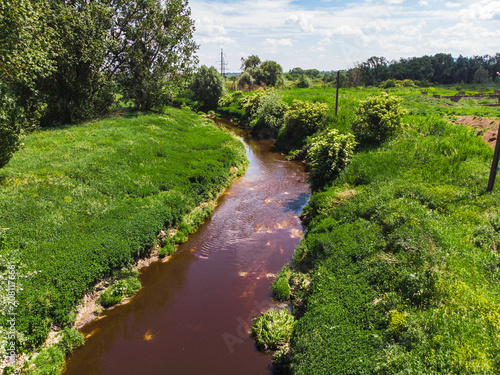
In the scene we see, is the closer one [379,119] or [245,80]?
[379,119]

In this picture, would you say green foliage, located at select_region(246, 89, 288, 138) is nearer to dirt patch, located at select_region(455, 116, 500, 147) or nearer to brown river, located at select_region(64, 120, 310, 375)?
dirt patch, located at select_region(455, 116, 500, 147)

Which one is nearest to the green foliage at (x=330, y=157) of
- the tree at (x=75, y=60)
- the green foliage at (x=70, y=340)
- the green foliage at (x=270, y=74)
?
the green foliage at (x=70, y=340)

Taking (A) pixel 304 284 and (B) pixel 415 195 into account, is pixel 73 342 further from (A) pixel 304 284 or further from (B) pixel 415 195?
(B) pixel 415 195

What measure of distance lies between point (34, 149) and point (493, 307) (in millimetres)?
31268

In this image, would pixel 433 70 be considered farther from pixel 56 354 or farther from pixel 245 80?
pixel 56 354

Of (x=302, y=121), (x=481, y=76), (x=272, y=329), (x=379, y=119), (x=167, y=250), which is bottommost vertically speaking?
(x=272, y=329)

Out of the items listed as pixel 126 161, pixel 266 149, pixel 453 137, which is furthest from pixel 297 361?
pixel 266 149

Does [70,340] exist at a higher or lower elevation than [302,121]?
lower

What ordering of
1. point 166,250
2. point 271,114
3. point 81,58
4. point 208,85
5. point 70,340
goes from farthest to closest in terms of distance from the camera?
point 208,85 → point 271,114 → point 81,58 → point 166,250 → point 70,340

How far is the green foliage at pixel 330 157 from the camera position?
83.6 ft

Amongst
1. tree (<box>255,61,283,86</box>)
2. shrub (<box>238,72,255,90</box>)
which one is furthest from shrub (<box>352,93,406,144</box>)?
shrub (<box>238,72,255,90</box>)

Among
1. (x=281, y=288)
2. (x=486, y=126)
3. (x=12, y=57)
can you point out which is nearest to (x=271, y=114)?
(x=486, y=126)

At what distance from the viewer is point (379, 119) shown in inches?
1145

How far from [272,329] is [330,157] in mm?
16546
